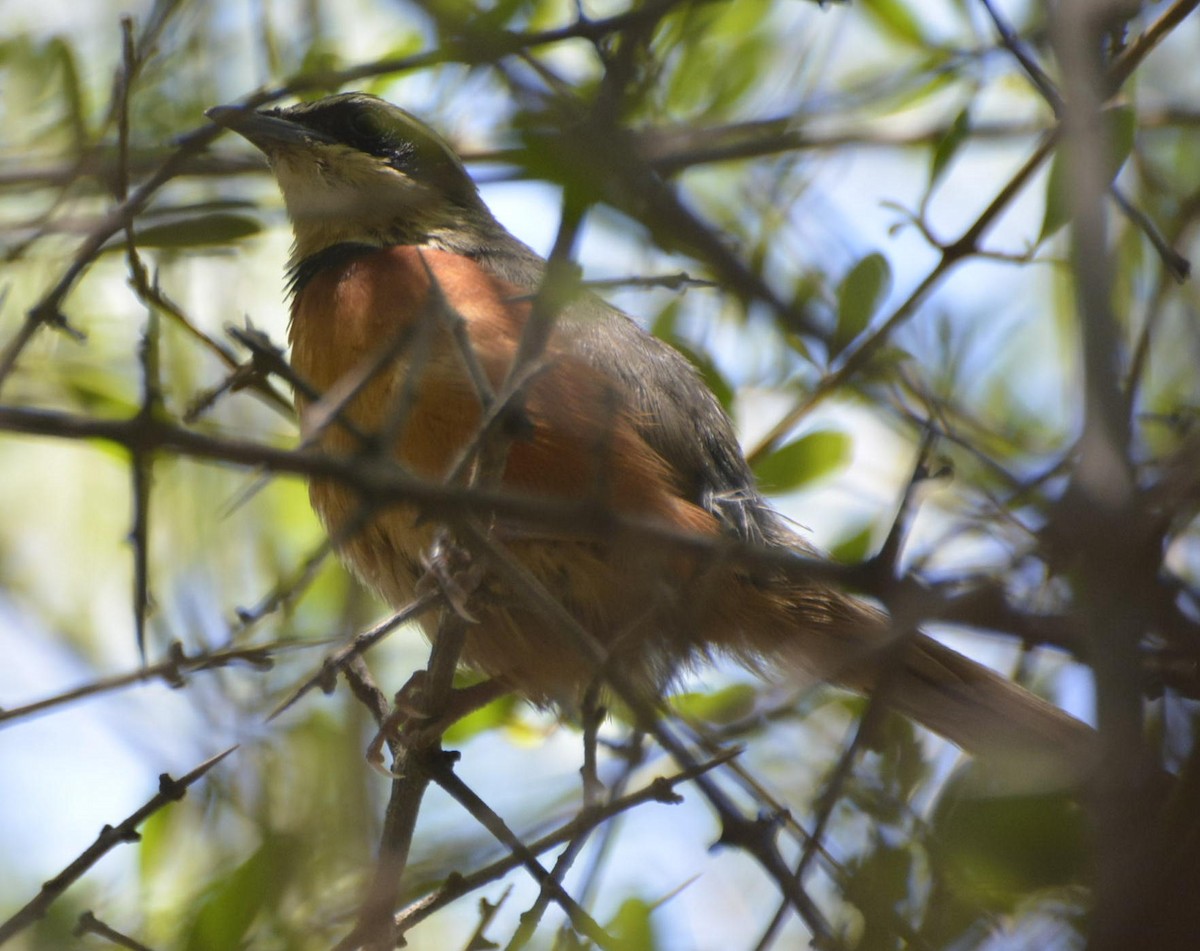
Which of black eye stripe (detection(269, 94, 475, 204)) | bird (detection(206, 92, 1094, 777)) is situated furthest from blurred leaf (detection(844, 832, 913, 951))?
black eye stripe (detection(269, 94, 475, 204))

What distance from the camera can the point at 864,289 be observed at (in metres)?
4.57

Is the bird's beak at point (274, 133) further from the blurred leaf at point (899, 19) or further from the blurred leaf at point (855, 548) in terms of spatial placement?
the blurred leaf at point (855, 548)

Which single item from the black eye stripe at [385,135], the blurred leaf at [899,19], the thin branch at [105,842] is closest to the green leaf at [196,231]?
the black eye stripe at [385,135]

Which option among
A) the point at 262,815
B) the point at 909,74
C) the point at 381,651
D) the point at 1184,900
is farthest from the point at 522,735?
the point at 1184,900

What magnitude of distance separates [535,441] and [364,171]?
2.51 metres

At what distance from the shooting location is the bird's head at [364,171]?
19.1ft

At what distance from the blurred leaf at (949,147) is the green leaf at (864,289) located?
0.33m

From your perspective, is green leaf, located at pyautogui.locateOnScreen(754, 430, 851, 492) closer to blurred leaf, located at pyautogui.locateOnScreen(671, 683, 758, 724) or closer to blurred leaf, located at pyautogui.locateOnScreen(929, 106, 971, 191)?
blurred leaf, located at pyautogui.locateOnScreen(671, 683, 758, 724)

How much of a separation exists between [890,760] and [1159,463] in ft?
3.30

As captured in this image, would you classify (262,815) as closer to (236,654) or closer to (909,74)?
(236,654)

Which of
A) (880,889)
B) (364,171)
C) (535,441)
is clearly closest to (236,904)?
(535,441)

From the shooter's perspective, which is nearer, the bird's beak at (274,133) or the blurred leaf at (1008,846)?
the blurred leaf at (1008,846)

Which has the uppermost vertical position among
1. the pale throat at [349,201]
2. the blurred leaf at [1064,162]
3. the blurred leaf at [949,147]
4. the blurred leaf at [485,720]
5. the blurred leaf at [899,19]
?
the pale throat at [349,201]

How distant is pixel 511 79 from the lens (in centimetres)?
304
